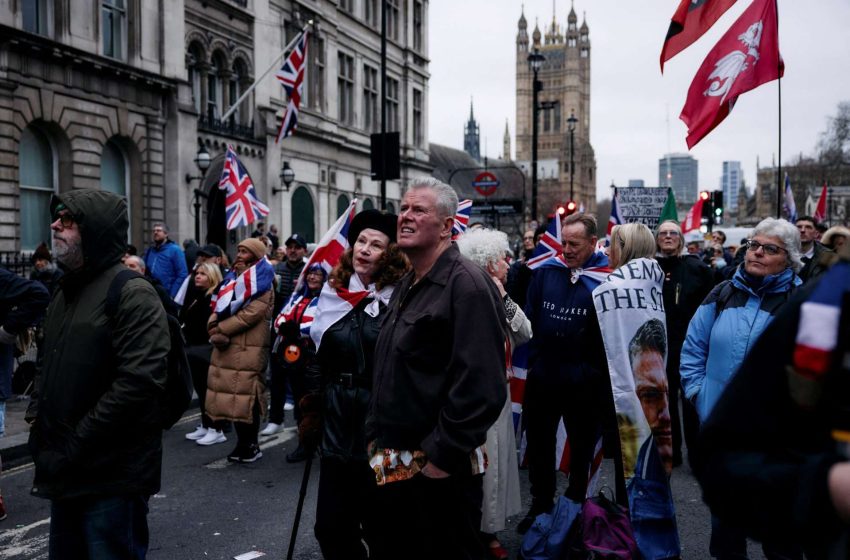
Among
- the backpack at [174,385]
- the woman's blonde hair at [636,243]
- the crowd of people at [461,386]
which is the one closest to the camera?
the crowd of people at [461,386]

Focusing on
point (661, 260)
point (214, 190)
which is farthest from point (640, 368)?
point (214, 190)

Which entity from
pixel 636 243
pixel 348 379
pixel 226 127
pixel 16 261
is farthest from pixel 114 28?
pixel 348 379

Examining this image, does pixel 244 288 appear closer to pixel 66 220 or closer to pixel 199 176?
pixel 66 220

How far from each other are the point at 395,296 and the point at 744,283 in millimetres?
2051

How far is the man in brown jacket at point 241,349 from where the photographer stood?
23.2ft

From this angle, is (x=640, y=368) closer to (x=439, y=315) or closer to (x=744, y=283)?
(x=744, y=283)

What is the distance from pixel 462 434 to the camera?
112 inches

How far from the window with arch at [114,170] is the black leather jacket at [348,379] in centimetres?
1696

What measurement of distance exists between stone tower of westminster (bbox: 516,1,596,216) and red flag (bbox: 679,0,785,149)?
129072 millimetres

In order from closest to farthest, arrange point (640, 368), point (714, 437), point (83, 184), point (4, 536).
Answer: point (714, 437), point (640, 368), point (4, 536), point (83, 184)

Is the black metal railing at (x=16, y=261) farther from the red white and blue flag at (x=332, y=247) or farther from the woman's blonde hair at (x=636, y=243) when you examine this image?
the woman's blonde hair at (x=636, y=243)

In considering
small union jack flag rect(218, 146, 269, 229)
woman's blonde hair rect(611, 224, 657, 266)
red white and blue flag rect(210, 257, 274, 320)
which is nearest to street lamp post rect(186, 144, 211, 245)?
small union jack flag rect(218, 146, 269, 229)

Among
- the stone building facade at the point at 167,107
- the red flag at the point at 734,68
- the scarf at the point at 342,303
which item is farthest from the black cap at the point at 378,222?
the stone building facade at the point at 167,107

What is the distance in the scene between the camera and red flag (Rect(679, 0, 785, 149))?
22.4 ft
